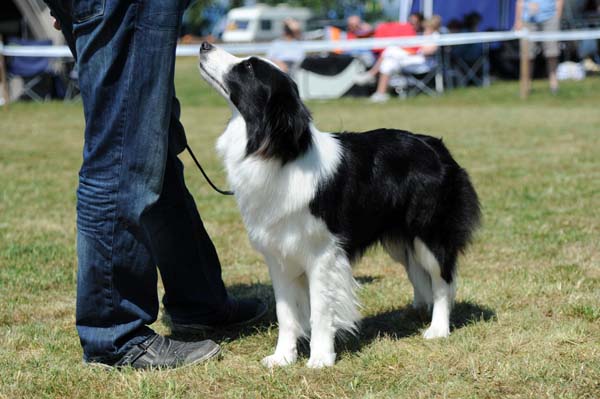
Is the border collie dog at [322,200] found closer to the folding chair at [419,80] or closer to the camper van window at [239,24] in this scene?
the folding chair at [419,80]


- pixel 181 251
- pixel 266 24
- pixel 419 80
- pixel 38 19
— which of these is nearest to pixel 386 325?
pixel 181 251

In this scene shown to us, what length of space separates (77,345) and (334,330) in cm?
115

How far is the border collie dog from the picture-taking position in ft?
9.57

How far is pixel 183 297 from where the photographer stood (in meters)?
3.51

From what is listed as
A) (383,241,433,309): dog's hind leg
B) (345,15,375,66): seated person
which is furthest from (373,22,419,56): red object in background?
(383,241,433,309): dog's hind leg

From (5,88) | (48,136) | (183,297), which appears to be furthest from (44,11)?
(183,297)

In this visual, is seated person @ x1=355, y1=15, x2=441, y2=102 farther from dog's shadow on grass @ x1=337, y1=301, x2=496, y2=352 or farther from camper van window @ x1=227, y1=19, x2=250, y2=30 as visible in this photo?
camper van window @ x1=227, y1=19, x2=250, y2=30

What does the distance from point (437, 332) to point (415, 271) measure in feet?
1.07

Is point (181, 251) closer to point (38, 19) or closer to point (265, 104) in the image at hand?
point (265, 104)

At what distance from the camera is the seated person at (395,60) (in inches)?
Answer: 586

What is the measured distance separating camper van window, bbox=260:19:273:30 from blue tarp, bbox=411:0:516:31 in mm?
24989

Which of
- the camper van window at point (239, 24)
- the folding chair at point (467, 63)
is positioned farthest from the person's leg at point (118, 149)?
the camper van window at point (239, 24)

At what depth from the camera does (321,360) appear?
122 inches

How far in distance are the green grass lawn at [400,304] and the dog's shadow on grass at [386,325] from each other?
1 cm
